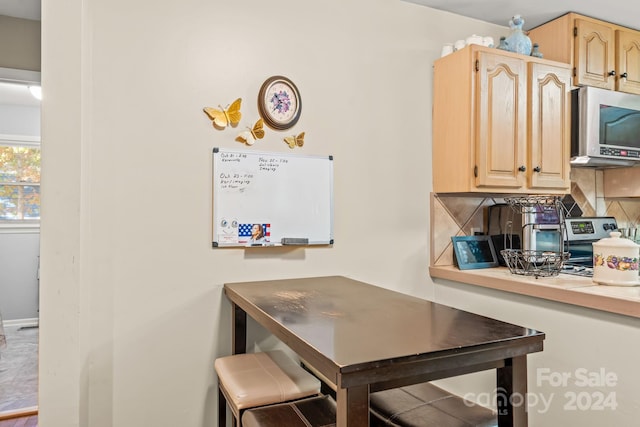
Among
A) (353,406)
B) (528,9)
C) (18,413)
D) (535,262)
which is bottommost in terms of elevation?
(18,413)

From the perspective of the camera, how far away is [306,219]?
6.83 feet

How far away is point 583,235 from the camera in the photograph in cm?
257

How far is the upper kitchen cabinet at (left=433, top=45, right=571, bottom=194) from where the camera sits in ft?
7.13

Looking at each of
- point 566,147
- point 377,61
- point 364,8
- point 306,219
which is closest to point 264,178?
point 306,219

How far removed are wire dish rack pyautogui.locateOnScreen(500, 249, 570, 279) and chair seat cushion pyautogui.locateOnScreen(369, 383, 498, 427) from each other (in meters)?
0.98

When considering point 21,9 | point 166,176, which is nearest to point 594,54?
point 166,176

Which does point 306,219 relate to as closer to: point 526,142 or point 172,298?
point 172,298

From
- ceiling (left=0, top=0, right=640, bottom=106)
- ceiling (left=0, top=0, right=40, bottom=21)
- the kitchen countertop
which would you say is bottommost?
the kitchen countertop

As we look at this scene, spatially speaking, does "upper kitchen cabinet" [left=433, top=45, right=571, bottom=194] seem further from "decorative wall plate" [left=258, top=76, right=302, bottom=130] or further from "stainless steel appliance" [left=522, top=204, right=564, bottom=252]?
"decorative wall plate" [left=258, top=76, right=302, bottom=130]

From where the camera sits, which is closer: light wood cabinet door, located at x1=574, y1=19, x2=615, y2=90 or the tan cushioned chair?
the tan cushioned chair

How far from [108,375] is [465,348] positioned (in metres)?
1.47

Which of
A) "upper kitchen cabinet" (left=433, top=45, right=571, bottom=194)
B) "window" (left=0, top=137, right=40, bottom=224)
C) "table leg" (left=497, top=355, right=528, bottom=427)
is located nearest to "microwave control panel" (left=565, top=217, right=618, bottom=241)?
"upper kitchen cabinet" (left=433, top=45, right=571, bottom=194)

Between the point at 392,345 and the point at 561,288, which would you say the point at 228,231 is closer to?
the point at 392,345

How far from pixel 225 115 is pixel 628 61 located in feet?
8.28
